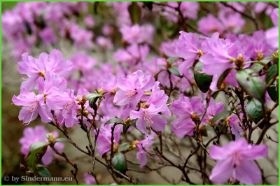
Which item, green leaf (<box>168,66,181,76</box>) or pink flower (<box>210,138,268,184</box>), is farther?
green leaf (<box>168,66,181,76</box>)

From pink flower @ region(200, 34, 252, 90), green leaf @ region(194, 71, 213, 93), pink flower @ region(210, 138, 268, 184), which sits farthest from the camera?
green leaf @ region(194, 71, 213, 93)

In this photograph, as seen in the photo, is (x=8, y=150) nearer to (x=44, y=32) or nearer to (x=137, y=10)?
(x=44, y=32)

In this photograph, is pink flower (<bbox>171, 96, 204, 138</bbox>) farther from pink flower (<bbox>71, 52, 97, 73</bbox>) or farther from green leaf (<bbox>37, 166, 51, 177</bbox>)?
pink flower (<bbox>71, 52, 97, 73</bbox>)

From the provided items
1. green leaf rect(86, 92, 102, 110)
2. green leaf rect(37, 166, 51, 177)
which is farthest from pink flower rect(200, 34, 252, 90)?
green leaf rect(37, 166, 51, 177)

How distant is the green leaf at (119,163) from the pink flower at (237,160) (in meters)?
0.37

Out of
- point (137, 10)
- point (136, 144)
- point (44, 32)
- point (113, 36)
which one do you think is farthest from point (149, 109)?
point (113, 36)

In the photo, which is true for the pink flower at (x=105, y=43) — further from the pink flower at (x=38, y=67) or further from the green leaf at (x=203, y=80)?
the green leaf at (x=203, y=80)

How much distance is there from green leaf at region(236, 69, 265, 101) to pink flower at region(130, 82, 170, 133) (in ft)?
0.89

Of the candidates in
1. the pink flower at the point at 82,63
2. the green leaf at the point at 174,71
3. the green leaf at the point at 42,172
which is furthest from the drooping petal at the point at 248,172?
the pink flower at the point at 82,63

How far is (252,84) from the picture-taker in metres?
1.02

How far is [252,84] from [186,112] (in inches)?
17.0

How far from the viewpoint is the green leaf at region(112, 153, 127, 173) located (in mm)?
1315

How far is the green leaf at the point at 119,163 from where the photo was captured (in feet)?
4.32

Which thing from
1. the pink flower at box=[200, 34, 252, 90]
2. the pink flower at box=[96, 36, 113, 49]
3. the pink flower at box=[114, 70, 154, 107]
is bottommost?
the pink flower at box=[114, 70, 154, 107]
